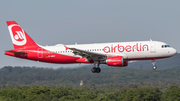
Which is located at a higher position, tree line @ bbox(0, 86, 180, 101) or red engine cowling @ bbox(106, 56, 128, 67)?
red engine cowling @ bbox(106, 56, 128, 67)

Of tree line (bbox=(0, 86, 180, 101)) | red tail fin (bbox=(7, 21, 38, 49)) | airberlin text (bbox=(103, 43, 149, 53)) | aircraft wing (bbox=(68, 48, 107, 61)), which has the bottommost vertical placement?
tree line (bbox=(0, 86, 180, 101))

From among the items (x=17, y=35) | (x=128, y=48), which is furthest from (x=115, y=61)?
(x=17, y=35)

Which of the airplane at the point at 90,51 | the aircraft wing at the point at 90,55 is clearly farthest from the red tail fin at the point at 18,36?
the aircraft wing at the point at 90,55

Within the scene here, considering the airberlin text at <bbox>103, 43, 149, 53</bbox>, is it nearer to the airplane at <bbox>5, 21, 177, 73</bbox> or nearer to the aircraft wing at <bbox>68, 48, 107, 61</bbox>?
the airplane at <bbox>5, 21, 177, 73</bbox>

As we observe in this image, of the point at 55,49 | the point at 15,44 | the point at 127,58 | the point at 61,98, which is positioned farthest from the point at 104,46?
the point at 61,98

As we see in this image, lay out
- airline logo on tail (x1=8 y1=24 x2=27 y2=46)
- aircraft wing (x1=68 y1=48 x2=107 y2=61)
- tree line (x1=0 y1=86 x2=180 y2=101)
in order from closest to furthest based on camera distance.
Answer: aircraft wing (x1=68 y1=48 x2=107 y2=61) → airline logo on tail (x1=8 y1=24 x2=27 y2=46) → tree line (x1=0 y1=86 x2=180 y2=101)

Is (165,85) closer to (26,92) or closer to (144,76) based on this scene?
(144,76)

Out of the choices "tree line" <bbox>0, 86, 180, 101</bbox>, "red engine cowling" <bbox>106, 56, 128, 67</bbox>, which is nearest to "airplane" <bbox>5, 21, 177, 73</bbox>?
"red engine cowling" <bbox>106, 56, 128, 67</bbox>

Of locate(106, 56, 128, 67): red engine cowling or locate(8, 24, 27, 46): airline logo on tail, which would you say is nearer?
locate(106, 56, 128, 67): red engine cowling

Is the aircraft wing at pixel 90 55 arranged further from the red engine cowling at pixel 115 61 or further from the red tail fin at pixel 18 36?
the red tail fin at pixel 18 36

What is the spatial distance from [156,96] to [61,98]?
2429 cm

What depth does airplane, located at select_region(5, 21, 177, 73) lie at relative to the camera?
47812 millimetres

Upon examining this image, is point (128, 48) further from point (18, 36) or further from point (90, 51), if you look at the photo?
point (18, 36)

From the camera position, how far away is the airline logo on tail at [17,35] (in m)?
53.3
